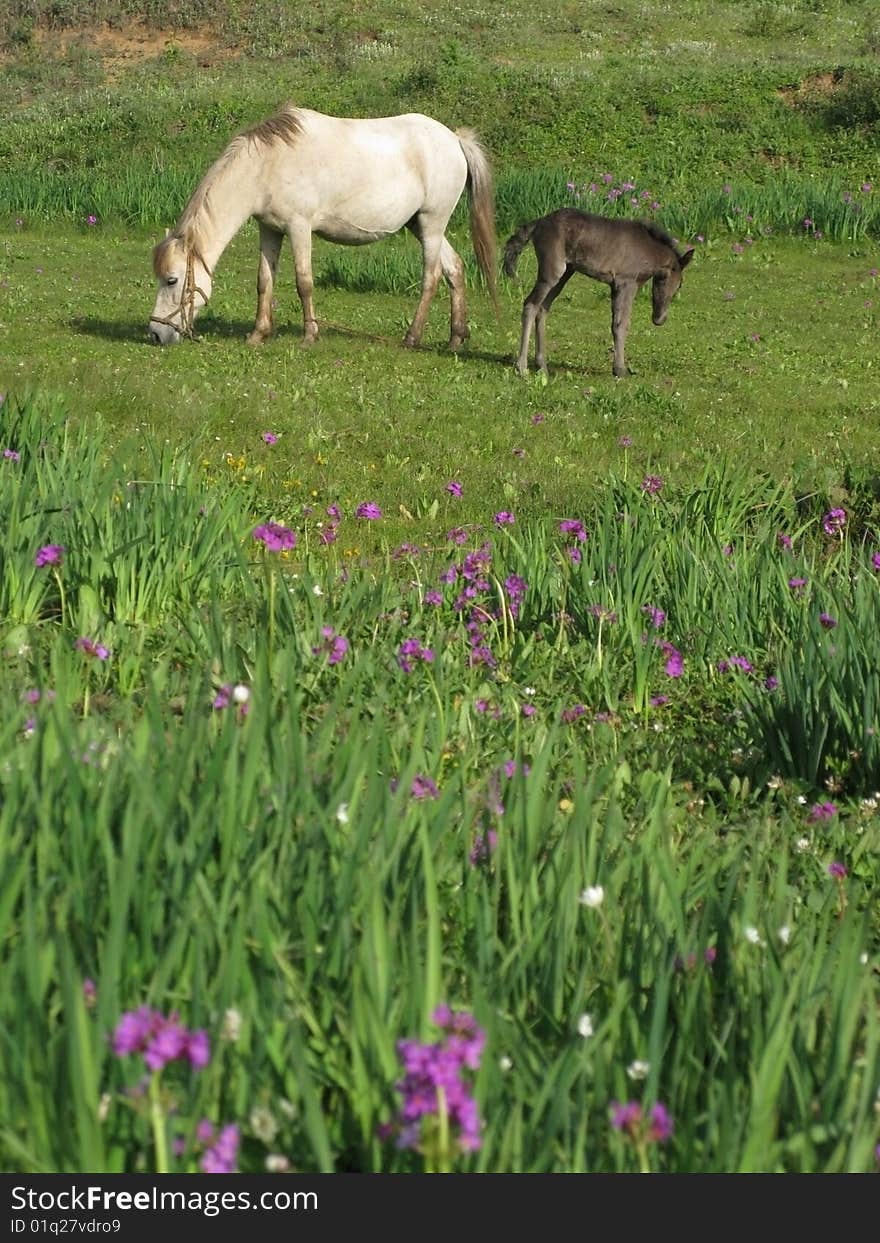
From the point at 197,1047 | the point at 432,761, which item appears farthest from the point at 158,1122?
the point at 432,761

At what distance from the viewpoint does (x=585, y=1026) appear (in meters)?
1.97

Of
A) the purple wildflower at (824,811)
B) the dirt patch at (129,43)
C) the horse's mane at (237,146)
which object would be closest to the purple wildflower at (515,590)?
the purple wildflower at (824,811)

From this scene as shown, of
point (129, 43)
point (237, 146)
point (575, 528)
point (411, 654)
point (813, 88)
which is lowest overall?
point (411, 654)

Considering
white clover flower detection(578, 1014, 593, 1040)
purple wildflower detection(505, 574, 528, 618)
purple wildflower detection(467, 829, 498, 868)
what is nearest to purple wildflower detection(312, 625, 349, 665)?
purple wildflower detection(505, 574, 528, 618)

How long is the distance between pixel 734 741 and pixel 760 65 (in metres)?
27.8

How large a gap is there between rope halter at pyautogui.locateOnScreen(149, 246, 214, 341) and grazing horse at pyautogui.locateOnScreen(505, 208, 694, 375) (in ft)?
8.94

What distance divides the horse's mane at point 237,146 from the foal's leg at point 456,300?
2.16m

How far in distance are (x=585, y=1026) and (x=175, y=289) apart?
36.7 feet

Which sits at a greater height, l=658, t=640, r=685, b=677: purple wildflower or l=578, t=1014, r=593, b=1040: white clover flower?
l=578, t=1014, r=593, b=1040: white clover flower

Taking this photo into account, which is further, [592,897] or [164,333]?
[164,333]

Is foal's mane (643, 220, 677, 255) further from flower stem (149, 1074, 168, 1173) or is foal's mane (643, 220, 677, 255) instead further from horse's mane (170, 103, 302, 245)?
flower stem (149, 1074, 168, 1173)

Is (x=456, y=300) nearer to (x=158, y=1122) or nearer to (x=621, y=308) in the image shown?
(x=621, y=308)

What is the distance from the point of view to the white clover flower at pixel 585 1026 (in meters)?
1.95

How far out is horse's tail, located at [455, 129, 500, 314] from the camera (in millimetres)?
14117
